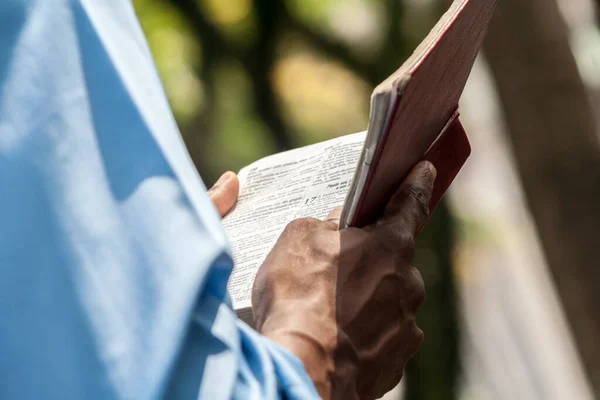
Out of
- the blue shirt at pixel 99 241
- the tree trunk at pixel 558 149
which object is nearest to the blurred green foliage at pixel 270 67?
the tree trunk at pixel 558 149

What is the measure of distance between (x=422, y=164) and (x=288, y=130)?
1768mm

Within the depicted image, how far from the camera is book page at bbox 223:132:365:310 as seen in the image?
114 cm

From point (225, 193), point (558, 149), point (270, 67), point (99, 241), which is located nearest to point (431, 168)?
point (225, 193)

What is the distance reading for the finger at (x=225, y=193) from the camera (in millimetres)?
1387

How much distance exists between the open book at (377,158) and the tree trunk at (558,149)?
1.20m

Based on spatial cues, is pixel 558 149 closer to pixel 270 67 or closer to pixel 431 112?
pixel 270 67

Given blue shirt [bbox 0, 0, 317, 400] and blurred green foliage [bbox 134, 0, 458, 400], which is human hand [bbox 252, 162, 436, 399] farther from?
blurred green foliage [bbox 134, 0, 458, 400]

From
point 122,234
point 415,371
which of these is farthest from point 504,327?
point 122,234

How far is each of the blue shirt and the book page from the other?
13.3 inches

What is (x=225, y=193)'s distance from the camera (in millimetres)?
1394

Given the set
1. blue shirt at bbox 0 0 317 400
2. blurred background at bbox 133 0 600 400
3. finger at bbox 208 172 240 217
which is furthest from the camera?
blurred background at bbox 133 0 600 400

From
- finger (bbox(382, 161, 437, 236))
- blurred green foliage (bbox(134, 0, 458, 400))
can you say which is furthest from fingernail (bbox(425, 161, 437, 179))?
blurred green foliage (bbox(134, 0, 458, 400))

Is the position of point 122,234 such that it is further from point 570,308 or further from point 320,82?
point 320,82

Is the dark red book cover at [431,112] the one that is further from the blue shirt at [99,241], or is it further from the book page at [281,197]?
the blue shirt at [99,241]
